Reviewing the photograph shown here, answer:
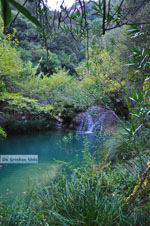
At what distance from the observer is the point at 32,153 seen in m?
5.93

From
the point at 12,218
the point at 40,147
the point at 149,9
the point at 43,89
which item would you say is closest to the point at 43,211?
the point at 12,218

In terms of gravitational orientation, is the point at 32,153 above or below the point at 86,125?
below

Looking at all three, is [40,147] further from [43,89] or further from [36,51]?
[36,51]

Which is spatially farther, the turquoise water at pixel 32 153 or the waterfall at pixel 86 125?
the waterfall at pixel 86 125

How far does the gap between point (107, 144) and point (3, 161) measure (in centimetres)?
319

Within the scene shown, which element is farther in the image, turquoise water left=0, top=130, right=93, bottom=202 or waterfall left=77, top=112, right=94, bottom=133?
waterfall left=77, top=112, right=94, bottom=133

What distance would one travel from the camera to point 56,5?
1001 millimetres

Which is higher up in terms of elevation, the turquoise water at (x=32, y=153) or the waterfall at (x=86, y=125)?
the waterfall at (x=86, y=125)

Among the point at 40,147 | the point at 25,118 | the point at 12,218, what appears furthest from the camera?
the point at 25,118

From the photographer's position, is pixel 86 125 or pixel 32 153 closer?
pixel 32 153

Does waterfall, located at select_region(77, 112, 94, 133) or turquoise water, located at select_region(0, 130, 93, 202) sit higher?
waterfall, located at select_region(77, 112, 94, 133)

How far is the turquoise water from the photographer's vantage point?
345cm

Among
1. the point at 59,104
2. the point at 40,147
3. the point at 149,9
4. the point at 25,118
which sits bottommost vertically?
the point at 40,147

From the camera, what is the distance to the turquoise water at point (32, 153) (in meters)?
3.45
